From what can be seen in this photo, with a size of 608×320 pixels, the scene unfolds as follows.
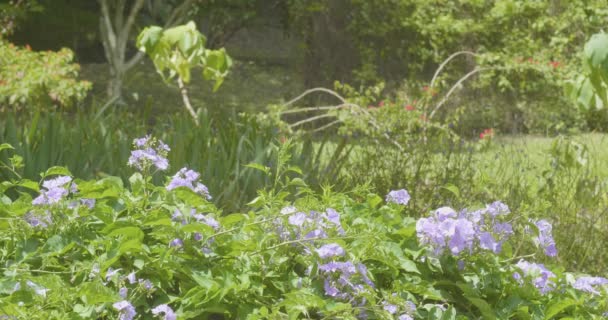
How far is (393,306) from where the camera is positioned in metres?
1.94

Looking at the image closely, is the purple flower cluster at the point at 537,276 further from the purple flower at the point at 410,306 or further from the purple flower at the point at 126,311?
the purple flower at the point at 126,311

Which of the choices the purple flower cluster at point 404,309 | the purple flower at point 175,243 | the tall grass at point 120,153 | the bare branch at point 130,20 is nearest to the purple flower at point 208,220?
the purple flower at point 175,243

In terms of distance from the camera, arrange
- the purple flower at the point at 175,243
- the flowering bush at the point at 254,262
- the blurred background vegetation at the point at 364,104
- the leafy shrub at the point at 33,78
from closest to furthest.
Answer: the flowering bush at the point at 254,262, the purple flower at the point at 175,243, the blurred background vegetation at the point at 364,104, the leafy shrub at the point at 33,78

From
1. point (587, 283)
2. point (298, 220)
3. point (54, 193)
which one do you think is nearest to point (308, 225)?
point (298, 220)

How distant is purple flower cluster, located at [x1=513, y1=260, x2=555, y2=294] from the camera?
7.25ft

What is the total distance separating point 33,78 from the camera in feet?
31.1

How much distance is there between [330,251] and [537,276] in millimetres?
600

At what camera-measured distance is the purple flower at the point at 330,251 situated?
6.45ft

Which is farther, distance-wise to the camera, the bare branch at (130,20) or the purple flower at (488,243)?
the bare branch at (130,20)

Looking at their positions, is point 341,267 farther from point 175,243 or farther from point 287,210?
point 175,243

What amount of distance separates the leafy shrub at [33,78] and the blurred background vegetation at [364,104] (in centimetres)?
3

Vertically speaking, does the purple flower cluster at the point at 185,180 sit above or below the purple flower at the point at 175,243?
above

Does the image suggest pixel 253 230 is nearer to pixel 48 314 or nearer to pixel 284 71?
pixel 48 314

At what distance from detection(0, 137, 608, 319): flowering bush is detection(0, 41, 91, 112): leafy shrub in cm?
719
